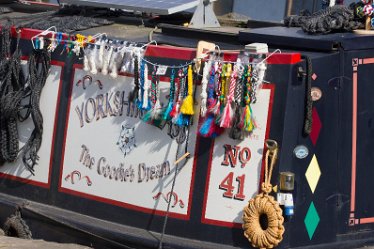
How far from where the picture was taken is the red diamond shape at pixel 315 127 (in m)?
4.77

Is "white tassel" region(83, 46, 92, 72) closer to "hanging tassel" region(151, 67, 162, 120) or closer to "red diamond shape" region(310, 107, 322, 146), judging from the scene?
"hanging tassel" region(151, 67, 162, 120)

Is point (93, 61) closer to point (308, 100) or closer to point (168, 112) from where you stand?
point (168, 112)

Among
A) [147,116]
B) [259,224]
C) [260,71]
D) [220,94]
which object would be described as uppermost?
[260,71]

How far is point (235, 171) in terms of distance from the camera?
4871mm

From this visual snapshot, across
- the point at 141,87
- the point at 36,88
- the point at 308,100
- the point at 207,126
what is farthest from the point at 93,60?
the point at 308,100

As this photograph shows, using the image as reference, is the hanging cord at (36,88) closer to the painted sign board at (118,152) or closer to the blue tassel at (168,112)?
the painted sign board at (118,152)

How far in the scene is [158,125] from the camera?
5.16 meters

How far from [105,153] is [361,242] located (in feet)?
5.53

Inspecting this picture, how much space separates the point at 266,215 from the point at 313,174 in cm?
37

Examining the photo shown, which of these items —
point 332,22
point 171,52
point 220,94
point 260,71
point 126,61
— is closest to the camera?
point 260,71

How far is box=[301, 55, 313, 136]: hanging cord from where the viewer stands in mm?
4668

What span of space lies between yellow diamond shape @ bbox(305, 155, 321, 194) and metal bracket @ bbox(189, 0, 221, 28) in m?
1.49

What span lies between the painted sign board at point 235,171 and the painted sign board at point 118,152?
167 millimetres

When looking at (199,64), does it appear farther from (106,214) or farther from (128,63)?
(106,214)
